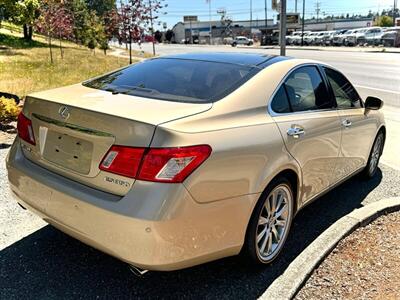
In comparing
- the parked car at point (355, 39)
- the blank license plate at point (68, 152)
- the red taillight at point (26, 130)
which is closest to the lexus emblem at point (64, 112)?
the blank license plate at point (68, 152)

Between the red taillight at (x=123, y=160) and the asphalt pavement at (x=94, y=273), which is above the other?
the red taillight at (x=123, y=160)

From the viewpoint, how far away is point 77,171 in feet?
8.93

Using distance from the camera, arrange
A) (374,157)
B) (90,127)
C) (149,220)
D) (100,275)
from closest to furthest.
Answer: (149,220)
(90,127)
(100,275)
(374,157)

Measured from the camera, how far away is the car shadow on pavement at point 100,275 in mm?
2891

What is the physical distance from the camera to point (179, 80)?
335 centimetres

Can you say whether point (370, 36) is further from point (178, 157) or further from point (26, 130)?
point (178, 157)

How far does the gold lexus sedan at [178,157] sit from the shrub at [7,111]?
168 inches

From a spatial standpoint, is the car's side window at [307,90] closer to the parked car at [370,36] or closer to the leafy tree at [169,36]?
the parked car at [370,36]

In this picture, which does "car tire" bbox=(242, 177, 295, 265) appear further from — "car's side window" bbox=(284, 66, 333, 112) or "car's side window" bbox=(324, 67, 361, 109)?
"car's side window" bbox=(324, 67, 361, 109)

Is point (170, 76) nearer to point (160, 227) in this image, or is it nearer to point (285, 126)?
point (285, 126)

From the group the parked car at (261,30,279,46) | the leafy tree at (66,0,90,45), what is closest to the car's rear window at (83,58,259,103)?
the leafy tree at (66,0,90,45)

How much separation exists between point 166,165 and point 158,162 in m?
0.05

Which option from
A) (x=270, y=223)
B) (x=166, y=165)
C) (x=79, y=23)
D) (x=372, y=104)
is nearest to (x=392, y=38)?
(x=79, y=23)

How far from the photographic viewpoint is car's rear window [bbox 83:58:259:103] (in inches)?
121
